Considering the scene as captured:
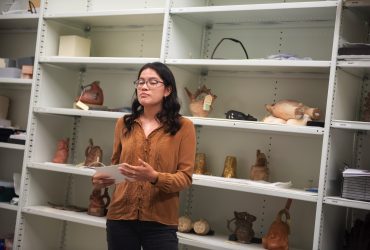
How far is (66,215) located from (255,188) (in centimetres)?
137

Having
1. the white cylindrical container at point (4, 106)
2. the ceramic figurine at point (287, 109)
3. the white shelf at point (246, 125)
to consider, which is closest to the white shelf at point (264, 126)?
the white shelf at point (246, 125)

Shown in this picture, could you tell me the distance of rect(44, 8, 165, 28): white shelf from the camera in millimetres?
3046

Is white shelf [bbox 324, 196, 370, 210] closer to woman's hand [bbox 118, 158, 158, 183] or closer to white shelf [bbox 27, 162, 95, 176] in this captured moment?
woman's hand [bbox 118, 158, 158, 183]

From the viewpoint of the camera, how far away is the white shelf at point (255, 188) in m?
2.43

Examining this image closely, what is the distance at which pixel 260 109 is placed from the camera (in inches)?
119

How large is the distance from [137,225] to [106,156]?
1533 millimetres

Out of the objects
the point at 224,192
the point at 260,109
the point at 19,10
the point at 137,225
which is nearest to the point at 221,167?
the point at 224,192

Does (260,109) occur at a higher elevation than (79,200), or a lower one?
higher

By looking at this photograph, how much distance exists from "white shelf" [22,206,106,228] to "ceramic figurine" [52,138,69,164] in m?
0.35

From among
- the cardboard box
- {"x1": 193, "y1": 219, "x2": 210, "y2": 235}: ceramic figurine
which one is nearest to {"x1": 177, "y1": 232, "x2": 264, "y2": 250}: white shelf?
{"x1": 193, "y1": 219, "x2": 210, "y2": 235}: ceramic figurine

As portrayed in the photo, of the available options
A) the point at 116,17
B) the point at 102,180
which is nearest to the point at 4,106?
the point at 116,17

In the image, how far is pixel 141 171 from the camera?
6.31 ft

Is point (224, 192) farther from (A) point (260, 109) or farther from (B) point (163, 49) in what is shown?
(B) point (163, 49)

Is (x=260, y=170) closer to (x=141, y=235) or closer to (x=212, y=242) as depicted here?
(x=212, y=242)
